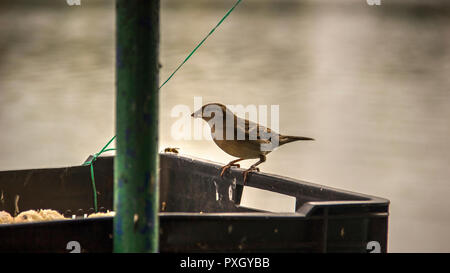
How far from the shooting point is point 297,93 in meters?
9.26

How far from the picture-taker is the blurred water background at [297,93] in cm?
516

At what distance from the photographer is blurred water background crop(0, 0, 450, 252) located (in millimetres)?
5156

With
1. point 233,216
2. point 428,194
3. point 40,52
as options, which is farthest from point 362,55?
point 233,216

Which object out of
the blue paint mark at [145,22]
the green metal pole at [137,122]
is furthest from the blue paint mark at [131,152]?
the blue paint mark at [145,22]

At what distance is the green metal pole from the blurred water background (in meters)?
2.39

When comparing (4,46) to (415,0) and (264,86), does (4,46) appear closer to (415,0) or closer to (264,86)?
(264,86)

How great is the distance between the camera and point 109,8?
989 inches

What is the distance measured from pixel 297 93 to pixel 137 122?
25.7 feet

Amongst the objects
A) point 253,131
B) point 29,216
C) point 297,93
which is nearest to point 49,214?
point 29,216

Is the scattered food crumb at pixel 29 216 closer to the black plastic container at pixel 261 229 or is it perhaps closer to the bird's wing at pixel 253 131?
the black plastic container at pixel 261 229

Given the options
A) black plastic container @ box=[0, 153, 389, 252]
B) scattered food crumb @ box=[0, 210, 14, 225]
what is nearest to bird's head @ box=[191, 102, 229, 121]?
black plastic container @ box=[0, 153, 389, 252]

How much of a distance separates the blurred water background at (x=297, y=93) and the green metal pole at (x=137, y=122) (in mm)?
2393

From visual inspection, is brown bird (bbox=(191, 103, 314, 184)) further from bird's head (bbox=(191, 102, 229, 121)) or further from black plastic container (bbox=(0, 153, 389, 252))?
black plastic container (bbox=(0, 153, 389, 252))
